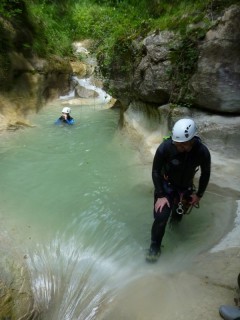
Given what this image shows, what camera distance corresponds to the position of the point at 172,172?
4309 millimetres

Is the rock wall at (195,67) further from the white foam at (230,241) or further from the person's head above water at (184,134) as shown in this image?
the person's head above water at (184,134)

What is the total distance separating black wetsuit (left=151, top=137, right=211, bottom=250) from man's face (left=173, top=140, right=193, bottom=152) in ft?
0.21

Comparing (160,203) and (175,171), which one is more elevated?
(175,171)

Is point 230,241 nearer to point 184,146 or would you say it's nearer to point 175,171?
point 175,171

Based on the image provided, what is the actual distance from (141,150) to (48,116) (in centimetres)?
544

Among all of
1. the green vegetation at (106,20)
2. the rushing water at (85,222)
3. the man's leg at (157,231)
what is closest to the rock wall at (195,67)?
the green vegetation at (106,20)

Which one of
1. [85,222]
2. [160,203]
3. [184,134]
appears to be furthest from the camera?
[85,222]

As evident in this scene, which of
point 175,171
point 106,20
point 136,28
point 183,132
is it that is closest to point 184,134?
point 183,132

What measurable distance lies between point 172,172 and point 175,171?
46 mm

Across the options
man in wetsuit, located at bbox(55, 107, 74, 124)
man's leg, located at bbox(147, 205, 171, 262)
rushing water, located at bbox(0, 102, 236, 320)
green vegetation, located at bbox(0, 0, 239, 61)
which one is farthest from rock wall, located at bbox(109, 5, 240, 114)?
man's leg, located at bbox(147, 205, 171, 262)

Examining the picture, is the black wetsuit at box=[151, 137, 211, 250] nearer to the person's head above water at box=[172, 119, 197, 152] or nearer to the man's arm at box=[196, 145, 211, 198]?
the man's arm at box=[196, 145, 211, 198]

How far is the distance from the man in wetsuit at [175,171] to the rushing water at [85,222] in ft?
1.96

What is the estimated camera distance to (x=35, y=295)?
12.8ft

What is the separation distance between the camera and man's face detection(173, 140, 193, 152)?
397 cm
